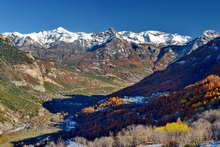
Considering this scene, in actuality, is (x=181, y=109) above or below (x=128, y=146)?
above

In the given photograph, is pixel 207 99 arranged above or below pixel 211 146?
above

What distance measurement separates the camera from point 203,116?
14088cm

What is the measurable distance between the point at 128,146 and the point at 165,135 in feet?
55.5

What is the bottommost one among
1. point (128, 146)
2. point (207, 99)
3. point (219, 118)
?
point (128, 146)

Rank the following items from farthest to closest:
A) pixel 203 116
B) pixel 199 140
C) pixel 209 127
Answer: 1. pixel 203 116
2. pixel 209 127
3. pixel 199 140

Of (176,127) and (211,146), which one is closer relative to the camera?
(211,146)

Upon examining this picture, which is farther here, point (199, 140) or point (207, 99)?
point (207, 99)

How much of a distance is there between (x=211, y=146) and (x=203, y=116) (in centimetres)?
5482

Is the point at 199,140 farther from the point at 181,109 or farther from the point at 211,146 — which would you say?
the point at 181,109

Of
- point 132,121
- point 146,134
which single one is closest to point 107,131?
point 132,121

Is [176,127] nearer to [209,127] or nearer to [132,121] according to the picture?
[209,127]

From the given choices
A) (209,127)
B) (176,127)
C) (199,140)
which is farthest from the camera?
(176,127)

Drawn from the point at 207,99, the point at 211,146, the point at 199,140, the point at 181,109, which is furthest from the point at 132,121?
the point at 211,146

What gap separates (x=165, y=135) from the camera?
12188 centimetres
